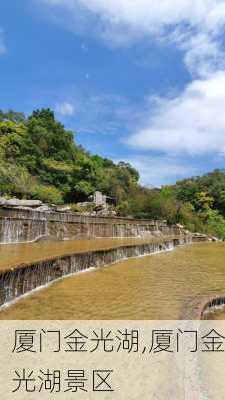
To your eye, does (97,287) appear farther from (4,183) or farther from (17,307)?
(4,183)

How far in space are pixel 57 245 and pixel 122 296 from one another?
931 centimetres

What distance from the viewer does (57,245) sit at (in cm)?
1544

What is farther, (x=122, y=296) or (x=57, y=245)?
(x=57, y=245)

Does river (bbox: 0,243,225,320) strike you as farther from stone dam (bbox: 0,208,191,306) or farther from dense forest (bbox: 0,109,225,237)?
dense forest (bbox: 0,109,225,237)

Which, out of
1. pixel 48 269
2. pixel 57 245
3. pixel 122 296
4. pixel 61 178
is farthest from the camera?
pixel 61 178

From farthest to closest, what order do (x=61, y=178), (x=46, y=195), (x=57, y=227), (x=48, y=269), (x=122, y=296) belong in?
(x=61, y=178) < (x=46, y=195) < (x=57, y=227) < (x=48, y=269) < (x=122, y=296)

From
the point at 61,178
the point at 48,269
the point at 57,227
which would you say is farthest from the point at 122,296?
the point at 61,178

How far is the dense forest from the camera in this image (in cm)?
3284

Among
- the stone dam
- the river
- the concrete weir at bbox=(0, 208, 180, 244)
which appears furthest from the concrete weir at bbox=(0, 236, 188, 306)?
the concrete weir at bbox=(0, 208, 180, 244)

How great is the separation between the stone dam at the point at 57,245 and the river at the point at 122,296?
34 centimetres

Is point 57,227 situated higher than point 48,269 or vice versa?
point 57,227

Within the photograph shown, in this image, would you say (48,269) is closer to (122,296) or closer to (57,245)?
(122,296)

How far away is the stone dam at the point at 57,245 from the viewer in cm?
683

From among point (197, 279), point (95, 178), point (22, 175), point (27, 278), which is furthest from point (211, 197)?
point (27, 278)
